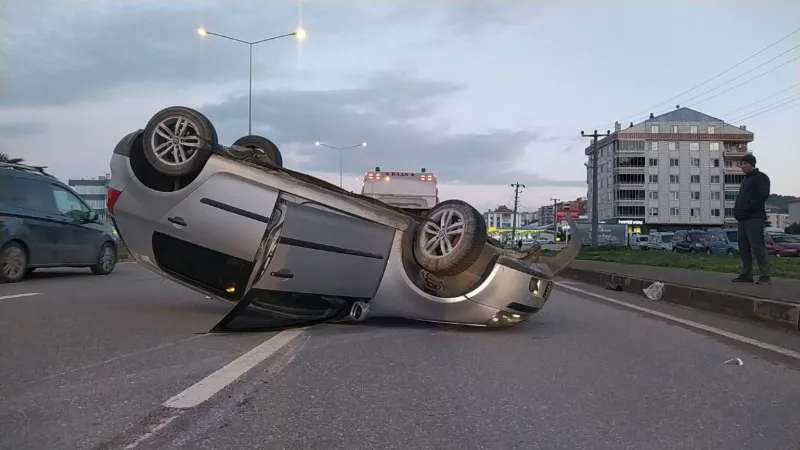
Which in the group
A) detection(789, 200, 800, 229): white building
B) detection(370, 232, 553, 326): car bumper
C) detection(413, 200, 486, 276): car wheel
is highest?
detection(789, 200, 800, 229): white building

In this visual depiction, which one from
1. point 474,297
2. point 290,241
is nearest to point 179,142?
point 290,241

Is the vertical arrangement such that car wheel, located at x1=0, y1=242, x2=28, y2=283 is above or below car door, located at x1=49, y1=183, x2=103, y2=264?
below

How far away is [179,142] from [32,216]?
692 cm

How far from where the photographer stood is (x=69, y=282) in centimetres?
1205

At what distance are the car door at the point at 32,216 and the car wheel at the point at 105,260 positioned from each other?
5.08ft

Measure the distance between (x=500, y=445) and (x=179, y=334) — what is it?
3978 mm

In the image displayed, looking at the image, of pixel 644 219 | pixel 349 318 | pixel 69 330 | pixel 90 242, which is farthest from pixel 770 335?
pixel 644 219

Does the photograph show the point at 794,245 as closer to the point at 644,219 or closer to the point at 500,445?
the point at 500,445

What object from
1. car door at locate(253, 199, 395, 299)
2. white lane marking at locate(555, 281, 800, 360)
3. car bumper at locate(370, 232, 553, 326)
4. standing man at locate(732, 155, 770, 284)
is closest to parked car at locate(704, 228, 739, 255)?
standing man at locate(732, 155, 770, 284)

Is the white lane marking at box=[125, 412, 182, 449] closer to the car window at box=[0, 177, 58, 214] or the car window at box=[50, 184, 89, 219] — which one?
the car window at box=[0, 177, 58, 214]

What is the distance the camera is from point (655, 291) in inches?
473

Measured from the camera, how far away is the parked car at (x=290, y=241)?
20.3 ft

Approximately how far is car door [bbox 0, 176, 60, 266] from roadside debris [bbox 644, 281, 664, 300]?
10.9 m

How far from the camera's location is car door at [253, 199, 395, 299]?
20.2ft
